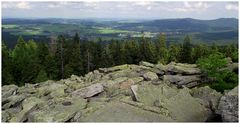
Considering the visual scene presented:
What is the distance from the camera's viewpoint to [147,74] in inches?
1226

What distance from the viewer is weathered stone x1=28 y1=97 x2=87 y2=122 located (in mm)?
17562

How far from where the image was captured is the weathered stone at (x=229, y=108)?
52.6ft

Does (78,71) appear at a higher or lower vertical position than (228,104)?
lower

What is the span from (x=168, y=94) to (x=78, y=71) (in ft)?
146

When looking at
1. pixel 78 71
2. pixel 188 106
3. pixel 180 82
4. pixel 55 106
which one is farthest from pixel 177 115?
pixel 78 71

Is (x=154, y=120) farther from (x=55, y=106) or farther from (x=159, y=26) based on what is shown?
(x=159, y=26)

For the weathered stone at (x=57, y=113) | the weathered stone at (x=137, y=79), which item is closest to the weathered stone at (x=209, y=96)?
the weathered stone at (x=137, y=79)

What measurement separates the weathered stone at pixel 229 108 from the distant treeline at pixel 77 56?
45.3m

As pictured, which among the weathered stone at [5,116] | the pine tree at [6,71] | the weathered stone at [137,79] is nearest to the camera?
the weathered stone at [5,116]

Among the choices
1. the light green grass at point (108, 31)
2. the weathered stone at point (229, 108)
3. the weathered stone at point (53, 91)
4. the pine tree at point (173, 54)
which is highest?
the light green grass at point (108, 31)

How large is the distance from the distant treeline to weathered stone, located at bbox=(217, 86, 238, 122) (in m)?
45.3

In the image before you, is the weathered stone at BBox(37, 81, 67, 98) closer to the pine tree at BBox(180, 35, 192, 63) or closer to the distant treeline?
the distant treeline

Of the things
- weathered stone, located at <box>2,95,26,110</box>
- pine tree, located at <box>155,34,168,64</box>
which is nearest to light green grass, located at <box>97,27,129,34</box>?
pine tree, located at <box>155,34,168,64</box>

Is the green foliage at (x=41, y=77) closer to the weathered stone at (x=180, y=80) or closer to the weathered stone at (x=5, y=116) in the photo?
the weathered stone at (x=180, y=80)
